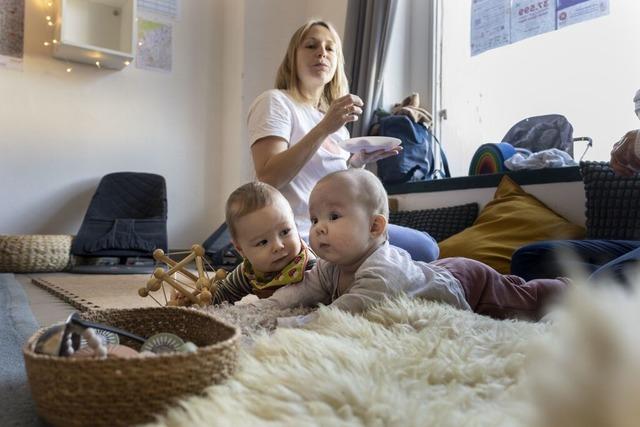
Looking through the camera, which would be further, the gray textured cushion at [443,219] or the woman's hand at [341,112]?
the gray textured cushion at [443,219]

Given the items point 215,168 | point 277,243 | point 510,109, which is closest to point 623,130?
point 510,109

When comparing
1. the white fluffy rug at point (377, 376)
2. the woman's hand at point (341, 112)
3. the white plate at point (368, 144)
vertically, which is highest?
the woman's hand at point (341, 112)

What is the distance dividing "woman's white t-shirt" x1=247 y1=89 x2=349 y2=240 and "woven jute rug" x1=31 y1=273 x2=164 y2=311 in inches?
18.0

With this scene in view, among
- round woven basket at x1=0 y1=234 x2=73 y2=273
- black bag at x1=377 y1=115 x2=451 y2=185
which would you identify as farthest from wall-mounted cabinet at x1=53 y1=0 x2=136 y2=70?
black bag at x1=377 y1=115 x2=451 y2=185

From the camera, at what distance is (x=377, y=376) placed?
49 centimetres

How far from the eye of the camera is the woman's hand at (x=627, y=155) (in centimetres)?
101

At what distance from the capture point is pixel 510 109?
2143mm

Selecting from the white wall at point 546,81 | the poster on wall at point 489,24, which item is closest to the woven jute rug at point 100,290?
the white wall at point 546,81

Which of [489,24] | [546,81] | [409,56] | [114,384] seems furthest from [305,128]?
[409,56]

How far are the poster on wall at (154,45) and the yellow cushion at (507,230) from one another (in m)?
2.23

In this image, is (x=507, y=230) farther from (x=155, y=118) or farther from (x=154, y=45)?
(x=154, y=45)

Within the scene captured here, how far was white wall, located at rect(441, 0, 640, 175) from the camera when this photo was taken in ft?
5.72

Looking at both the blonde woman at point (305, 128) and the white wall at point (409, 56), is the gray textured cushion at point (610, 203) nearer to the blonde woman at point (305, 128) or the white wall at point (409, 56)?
the blonde woman at point (305, 128)

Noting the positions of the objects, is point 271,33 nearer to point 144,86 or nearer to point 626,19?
point 144,86
